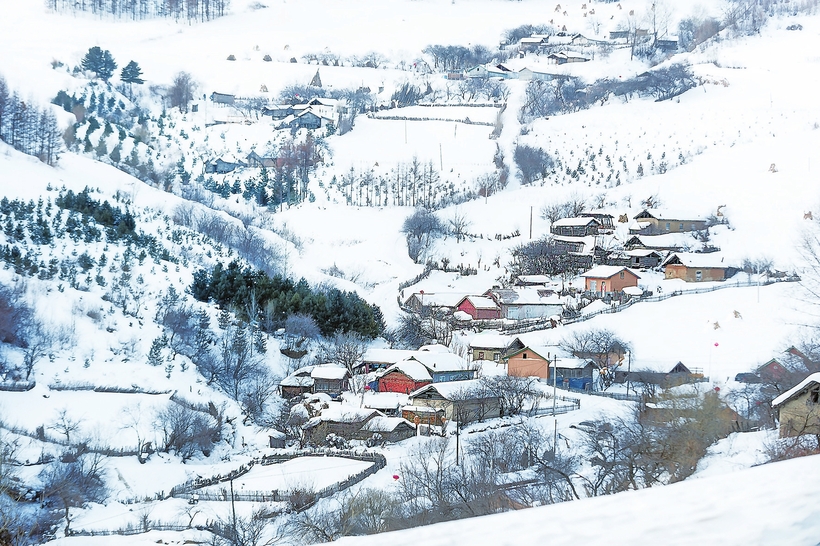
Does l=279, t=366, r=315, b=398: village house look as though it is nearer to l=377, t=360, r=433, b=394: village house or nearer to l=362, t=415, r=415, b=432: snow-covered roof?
l=377, t=360, r=433, b=394: village house

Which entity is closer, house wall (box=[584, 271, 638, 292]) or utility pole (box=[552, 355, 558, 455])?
utility pole (box=[552, 355, 558, 455])

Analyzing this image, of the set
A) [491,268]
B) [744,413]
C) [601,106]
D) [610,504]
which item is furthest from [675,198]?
[610,504]

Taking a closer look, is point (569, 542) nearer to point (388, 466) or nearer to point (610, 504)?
point (610, 504)

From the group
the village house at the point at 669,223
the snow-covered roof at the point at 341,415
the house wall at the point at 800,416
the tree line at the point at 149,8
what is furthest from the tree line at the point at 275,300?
the tree line at the point at 149,8

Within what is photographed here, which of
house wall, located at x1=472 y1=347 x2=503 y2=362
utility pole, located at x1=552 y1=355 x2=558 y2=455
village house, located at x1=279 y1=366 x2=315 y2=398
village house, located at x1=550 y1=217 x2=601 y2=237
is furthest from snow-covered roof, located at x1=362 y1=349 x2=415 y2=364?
village house, located at x1=550 y1=217 x2=601 y2=237

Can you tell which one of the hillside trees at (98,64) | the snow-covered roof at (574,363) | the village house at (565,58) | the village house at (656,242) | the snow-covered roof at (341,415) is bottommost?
the snow-covered roof at (574,363)

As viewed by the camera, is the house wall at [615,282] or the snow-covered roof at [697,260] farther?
the snow-covered roof at [697,260]

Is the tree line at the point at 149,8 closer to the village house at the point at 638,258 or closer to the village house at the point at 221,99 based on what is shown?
the village house at the point at 221,99
